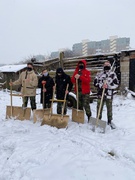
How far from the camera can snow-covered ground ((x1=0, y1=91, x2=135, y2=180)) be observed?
3773mm

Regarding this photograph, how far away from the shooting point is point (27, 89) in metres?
7.58

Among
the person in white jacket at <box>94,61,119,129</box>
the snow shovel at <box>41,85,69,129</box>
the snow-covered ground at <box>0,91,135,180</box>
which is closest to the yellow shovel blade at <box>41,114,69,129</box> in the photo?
the snow shovel at <box>41,85,69,129</box>

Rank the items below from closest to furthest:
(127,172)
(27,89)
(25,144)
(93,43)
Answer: (127,172) → (25,144) → (27,89) → (93,43)

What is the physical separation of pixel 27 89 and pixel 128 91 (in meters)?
5.65

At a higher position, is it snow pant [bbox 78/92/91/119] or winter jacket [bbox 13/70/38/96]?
winter jacket [bbox 13/70/38/96]

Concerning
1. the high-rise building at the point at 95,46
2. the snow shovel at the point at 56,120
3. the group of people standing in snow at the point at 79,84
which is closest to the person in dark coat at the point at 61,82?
the group of people standing in snow at the point at 79,84

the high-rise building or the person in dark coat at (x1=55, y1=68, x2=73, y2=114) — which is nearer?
the person in dark coat at (x1=55, y1=68, x2=73, y2=114)

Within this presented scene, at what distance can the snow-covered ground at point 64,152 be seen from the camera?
3773mm

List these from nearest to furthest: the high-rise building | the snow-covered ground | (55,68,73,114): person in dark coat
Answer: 1. the snow-covered ground
2. (55,68,73,114): person in dark coat
3. the high-rise building

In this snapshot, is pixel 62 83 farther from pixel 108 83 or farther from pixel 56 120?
pixel 108 83

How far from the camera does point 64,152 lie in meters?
4.55

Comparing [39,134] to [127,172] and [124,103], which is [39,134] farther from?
[124,103]

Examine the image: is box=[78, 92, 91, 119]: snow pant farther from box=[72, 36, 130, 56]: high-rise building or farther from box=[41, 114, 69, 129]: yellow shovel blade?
box=[72, 36, 130, 56]: high-rise building

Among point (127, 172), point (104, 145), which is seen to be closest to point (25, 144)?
point (104, 145)
